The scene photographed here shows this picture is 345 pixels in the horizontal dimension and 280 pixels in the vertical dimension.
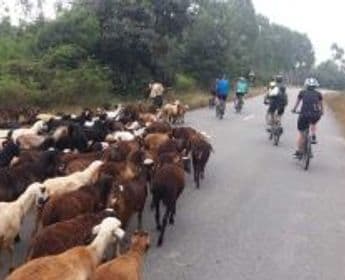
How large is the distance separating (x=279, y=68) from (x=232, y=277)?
351 feet

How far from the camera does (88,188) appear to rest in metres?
9.87

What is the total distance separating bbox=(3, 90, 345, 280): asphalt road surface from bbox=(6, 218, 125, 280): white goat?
0.99 m

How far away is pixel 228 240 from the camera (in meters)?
10.6

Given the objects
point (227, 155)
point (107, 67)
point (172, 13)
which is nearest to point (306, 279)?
point (227, 155)

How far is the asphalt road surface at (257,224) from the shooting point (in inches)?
368

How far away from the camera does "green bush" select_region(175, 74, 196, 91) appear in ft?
136

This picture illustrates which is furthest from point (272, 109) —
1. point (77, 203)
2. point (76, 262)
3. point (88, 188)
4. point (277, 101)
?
point (76, 262)

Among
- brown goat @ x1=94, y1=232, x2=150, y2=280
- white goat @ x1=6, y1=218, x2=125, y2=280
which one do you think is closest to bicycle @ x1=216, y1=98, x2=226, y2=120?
white goat @ x1=6, y1=218, x2=125, y2=280

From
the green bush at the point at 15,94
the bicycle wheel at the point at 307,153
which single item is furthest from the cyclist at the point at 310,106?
the green bush at the point at 15,94

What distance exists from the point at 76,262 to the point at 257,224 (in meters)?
5.24

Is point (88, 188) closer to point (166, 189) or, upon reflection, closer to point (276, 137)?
point (166, 189)

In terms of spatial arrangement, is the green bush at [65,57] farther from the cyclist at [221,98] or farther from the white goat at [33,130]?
the white goat at [33,130]

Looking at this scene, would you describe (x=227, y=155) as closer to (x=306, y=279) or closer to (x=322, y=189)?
(x=322, y=189)

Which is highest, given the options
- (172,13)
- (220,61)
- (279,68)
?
(172,13)
